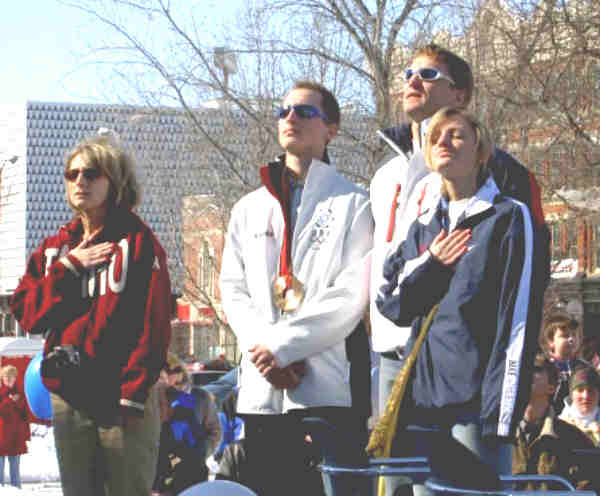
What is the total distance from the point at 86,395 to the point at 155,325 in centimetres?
37

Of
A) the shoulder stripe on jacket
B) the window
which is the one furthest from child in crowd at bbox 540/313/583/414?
the window

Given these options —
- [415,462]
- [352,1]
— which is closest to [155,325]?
[415,462]

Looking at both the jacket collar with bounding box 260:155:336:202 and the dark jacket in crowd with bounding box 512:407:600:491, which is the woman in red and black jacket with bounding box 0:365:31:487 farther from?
the jacket collar with bounding box 260:155:336:202

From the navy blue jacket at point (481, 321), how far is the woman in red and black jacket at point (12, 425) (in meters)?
11.5

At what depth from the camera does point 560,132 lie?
17391 mm

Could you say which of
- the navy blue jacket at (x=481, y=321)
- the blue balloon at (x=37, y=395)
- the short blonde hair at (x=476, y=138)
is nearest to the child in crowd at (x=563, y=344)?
the blue balloon at (x=37, y=395)

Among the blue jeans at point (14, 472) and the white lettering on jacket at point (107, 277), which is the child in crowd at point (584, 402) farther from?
the blue jeans at point (14, 472)

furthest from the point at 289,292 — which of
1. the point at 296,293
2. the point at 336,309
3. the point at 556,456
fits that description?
the point at 556,456

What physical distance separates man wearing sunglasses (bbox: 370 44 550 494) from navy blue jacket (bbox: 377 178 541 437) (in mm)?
401

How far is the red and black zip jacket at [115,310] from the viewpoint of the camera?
5688 millimetres

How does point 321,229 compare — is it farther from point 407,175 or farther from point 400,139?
point 400,139

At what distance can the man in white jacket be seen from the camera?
226 inches

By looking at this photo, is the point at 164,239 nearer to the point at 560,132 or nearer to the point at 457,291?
the point at 560,132

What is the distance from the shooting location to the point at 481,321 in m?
4.78
